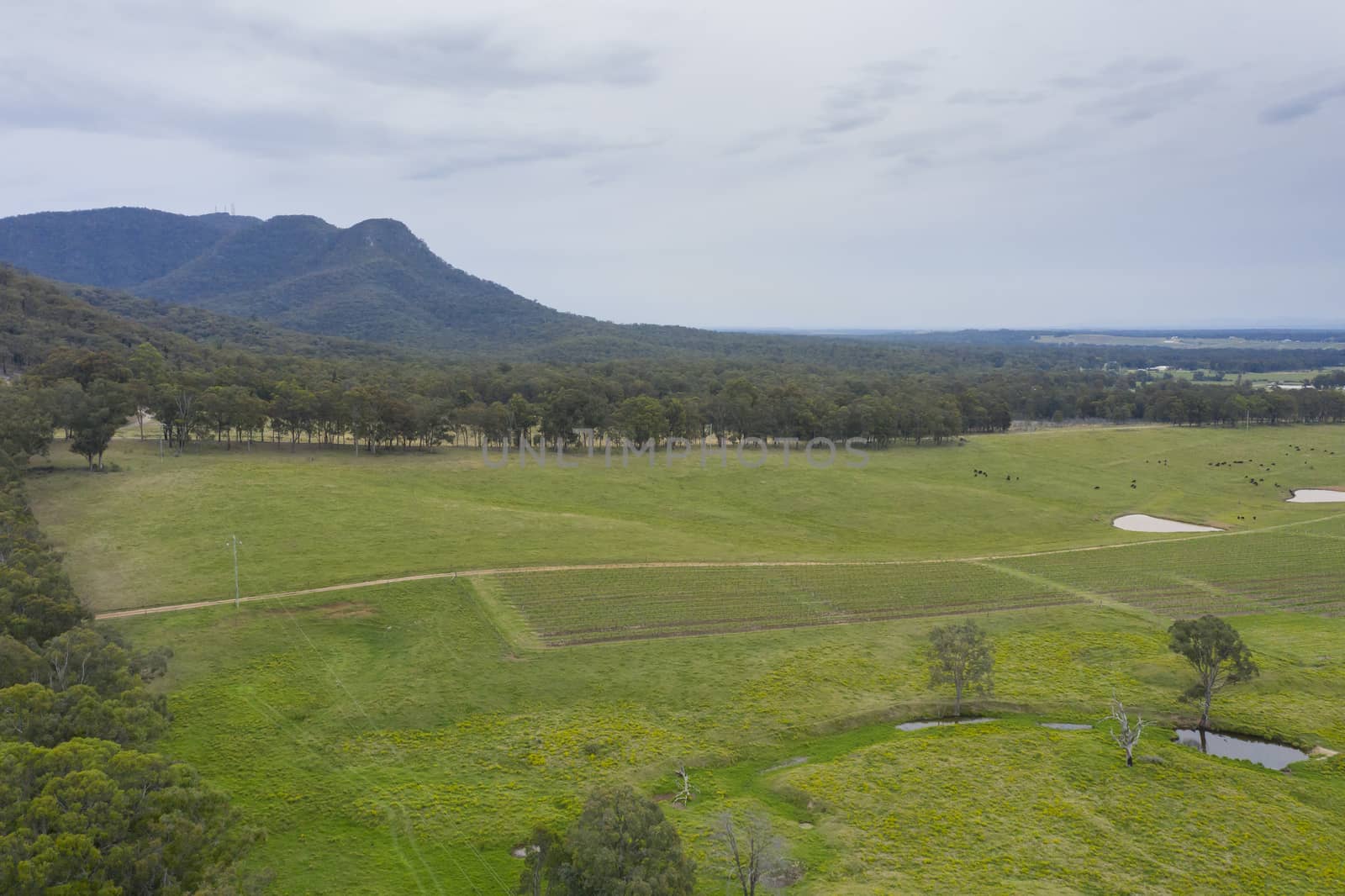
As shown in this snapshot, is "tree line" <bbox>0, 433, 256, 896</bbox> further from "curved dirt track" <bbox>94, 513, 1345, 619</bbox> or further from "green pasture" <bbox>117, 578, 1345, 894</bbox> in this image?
"curved dirt track" <bbox>94, 513, 1345, 619</bbox>

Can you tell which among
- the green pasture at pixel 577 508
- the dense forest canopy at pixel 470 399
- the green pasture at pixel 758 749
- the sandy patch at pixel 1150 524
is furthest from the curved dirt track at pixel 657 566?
the dense forest canopy at pixel 470 399

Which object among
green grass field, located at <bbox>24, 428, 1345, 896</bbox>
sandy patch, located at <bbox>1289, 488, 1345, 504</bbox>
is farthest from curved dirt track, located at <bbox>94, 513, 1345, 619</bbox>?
sandy patch, located at <bbox>1289, 488, 1345, 504</bbox>

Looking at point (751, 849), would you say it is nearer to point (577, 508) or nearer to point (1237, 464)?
point (577, 508)

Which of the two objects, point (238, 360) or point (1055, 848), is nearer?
point (1055, 848)

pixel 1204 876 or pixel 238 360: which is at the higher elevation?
pixel 238 360

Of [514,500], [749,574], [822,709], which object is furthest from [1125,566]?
[514,500]

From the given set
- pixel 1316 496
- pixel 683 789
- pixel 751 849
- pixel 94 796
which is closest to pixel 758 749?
pixel 683 789

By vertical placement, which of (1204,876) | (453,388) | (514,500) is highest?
(453,388)

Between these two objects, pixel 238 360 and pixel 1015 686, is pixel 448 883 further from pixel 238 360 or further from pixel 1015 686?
pixel 238 360
